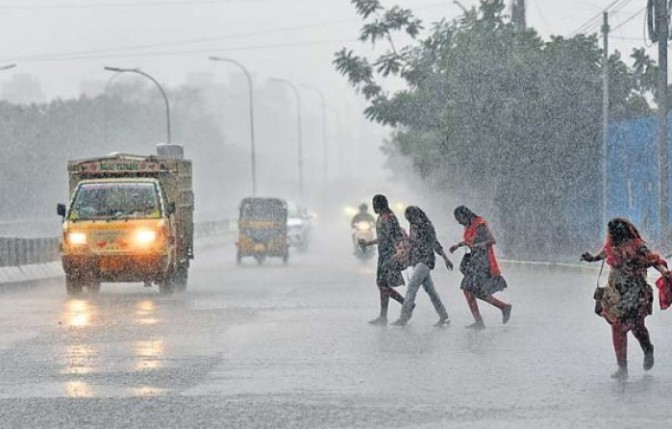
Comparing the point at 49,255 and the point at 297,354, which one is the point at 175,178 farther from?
the point at 297,354

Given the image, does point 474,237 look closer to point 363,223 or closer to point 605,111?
point 605,111

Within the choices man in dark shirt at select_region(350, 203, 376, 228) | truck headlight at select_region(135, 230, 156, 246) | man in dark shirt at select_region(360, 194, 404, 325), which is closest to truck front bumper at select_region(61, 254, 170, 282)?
truck headlight at select_region(135, 230, 156, 246)

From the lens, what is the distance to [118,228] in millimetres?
25000

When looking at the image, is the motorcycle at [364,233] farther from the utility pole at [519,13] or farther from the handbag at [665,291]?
the handbag at [665,291]

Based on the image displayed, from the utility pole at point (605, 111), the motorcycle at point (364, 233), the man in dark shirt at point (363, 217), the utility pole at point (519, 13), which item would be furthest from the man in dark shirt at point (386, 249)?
the utility pole at point (519, 13)

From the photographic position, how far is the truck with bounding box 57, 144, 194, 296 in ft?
81.9

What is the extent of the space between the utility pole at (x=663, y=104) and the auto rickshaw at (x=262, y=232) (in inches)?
481

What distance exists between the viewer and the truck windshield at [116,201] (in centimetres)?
2536

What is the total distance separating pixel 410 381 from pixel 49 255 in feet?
71.1

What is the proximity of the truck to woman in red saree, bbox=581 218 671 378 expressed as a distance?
13.3 m

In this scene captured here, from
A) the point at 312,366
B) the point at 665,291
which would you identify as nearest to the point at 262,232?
the point at 312,366

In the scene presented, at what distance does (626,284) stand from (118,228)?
535 inches

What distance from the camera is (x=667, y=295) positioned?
1273 centimetres

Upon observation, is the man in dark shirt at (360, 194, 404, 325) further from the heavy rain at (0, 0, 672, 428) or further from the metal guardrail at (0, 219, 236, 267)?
the metal guardrail at (0, 219, 236, 267)
